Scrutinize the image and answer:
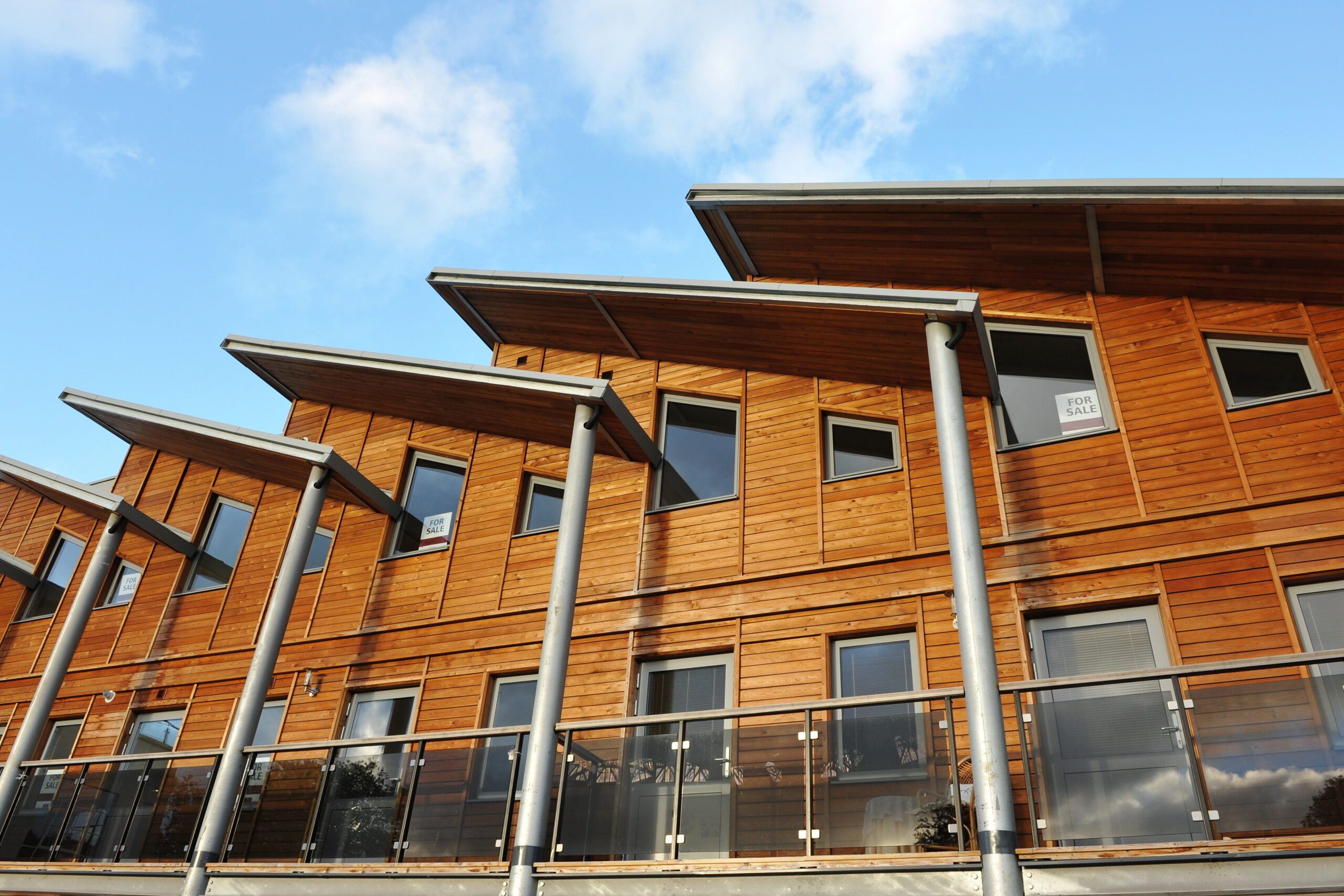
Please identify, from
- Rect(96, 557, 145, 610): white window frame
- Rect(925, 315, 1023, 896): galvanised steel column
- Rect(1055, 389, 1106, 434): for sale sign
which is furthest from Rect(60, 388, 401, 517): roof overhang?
Rect(1055, 389, 1106, 434): for sale sign

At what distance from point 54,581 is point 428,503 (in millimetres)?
8090

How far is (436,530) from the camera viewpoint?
13.0 meters

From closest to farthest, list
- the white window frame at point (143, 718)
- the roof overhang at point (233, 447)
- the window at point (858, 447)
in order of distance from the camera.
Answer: the window at point (858, 447), the roof overhang at point (233, 447), the white window frame at point (143, 718)

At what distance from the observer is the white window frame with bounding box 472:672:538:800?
8.66 metres

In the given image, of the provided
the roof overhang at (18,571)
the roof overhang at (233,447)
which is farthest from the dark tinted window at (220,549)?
the roof overhang at (18,571)

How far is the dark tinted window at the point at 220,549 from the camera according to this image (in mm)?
14633

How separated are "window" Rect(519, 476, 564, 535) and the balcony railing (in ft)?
9.80

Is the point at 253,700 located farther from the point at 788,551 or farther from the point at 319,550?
the point at 788,551

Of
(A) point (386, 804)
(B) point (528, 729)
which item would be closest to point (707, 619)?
(B) point (528, 729)

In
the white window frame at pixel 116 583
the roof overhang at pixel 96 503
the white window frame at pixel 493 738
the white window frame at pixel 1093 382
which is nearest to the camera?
the white window frame at pixel 493 738

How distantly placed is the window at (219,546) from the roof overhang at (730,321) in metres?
4.66

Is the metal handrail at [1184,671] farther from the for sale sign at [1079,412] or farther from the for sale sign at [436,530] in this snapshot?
the for sale sign at [436,530]

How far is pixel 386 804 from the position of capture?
352 inches

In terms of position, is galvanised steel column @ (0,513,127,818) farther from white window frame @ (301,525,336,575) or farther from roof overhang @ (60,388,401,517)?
white window frame @ (301,525,336,575)
